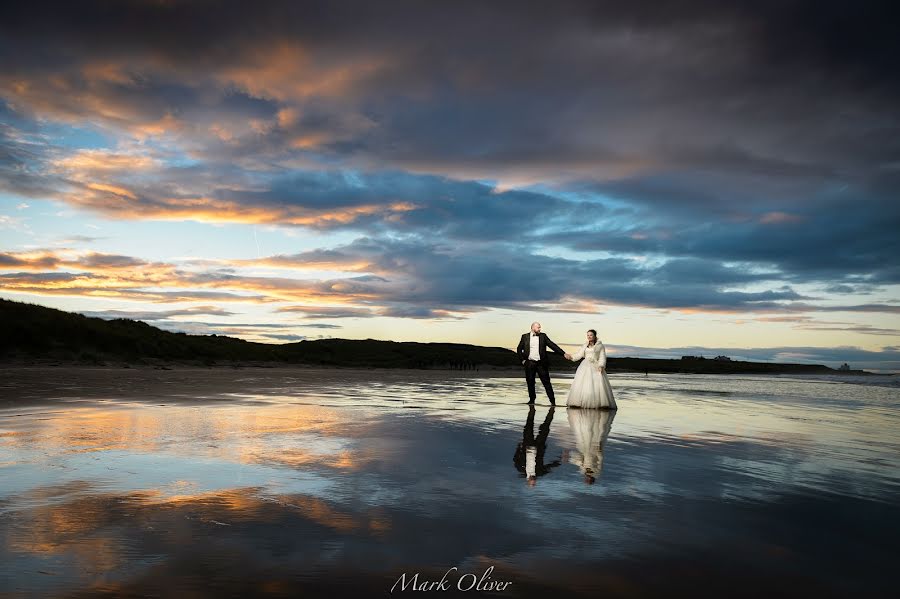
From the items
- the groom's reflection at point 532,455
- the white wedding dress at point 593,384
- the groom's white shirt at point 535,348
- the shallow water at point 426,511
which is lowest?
the shallow water at point 426,511

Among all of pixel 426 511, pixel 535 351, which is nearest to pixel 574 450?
pixel 426 511

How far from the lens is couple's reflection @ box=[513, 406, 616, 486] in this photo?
26.8ft

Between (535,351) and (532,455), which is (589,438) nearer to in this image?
(532,455)

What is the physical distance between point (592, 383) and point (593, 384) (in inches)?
1.8

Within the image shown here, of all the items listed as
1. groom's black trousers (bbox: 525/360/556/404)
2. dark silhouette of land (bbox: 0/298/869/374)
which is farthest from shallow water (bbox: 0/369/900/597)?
dark silhouette of land (bbox: 0/298/869/374)

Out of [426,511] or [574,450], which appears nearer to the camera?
[426,511]

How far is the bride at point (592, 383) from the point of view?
18.3 meters

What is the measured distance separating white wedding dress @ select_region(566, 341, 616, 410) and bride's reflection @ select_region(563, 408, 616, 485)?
0.27m

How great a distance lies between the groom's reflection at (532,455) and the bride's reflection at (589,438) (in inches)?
17.2

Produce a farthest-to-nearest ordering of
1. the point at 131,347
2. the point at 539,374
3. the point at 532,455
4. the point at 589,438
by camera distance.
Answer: the point at 131,347
the point at 539,374
the point at 589,438
the point at 532,455

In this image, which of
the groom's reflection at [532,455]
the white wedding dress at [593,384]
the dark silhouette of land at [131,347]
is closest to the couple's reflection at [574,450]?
the groom's reflection at [532,455]

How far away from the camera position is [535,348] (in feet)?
64.8

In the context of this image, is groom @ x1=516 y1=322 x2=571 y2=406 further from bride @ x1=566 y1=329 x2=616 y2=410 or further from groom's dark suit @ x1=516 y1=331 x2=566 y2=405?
bride @ x1=566 y1=329 x2=616 y2=410

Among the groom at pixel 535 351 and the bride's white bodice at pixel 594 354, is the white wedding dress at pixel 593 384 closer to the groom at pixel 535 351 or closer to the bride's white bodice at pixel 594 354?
the bride's white bodice at pixel 594 354
